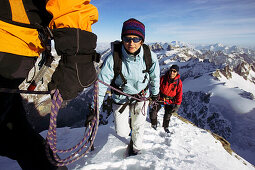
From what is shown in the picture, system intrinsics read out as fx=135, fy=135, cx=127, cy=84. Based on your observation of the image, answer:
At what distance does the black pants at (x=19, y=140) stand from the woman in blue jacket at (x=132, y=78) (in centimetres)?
144

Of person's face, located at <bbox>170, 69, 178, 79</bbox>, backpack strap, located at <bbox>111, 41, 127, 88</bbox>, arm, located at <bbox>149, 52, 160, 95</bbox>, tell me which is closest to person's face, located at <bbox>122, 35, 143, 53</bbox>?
backpack strap, located at <bbox>111, 41, 127, 88</bbox>

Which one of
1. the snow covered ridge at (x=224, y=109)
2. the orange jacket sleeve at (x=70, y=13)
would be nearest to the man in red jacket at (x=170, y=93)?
the orange jacket sleeve at (x=70, y=13)

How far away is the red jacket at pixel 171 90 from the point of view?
6.62 metres

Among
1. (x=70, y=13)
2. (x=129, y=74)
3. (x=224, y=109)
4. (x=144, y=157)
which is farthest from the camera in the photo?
(x=224, y=109)

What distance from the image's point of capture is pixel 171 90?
668cm

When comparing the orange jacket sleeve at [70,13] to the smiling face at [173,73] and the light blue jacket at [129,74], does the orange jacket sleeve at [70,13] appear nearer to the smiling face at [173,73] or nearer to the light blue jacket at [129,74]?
the light blue jacket at [129,74]

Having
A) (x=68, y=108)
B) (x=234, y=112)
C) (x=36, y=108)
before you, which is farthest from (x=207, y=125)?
(x=36, y=108)

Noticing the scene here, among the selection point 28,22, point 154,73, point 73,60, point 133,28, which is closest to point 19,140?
point 73,60

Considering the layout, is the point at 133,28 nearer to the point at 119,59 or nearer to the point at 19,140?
the point at 119,59

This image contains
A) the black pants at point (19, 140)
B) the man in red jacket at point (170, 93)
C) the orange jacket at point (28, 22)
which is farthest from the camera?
the man in red jacket at point (170, 93)

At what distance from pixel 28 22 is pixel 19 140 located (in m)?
1.66

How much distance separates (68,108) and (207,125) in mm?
122949

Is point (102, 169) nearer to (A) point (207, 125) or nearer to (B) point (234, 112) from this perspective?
(B) point (234, 112)

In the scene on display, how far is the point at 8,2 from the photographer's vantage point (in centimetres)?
142
